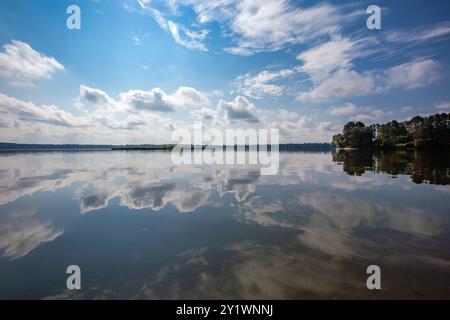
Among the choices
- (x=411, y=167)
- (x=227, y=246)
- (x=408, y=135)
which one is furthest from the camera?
(x=408, y=135)

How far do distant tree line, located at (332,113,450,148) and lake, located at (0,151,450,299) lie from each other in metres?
117

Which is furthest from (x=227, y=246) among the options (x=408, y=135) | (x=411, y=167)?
(x=408, y=135)

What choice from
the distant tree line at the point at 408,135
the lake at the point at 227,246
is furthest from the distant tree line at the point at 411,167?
the distant tree line at the point at 408,135

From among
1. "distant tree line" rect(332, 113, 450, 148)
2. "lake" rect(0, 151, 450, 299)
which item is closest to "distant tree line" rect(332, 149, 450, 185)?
"lake" rect(0, 151, 450, 299)

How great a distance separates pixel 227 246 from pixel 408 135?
470 feet

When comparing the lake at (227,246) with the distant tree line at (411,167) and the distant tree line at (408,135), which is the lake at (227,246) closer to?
the distant tree line at (411,167)

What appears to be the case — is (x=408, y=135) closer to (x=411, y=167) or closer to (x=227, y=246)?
(x=411, y=167)

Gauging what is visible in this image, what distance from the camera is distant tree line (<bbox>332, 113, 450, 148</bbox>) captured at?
10462 centimetres

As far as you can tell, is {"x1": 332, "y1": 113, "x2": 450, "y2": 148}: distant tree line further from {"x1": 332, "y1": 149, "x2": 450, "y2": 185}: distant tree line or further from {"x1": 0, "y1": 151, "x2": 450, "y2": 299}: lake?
{"x1": 0, "y1": 151, "x2": 450, "y2": 299}: lake

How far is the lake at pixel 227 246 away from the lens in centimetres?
630

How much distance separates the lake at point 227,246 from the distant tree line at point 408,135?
384ft

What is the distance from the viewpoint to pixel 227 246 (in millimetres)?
8797
